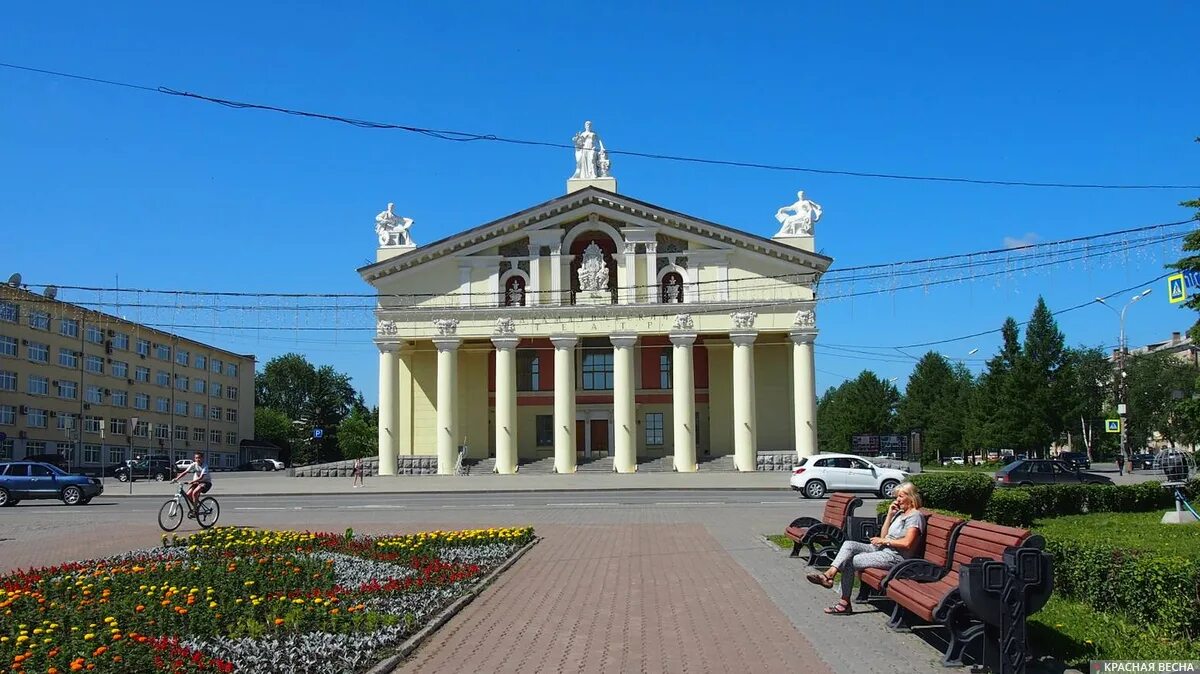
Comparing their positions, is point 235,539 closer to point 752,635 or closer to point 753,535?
point 753,535

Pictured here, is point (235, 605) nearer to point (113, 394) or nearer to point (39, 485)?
point (39, 485)

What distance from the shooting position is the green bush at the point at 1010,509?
17422mm

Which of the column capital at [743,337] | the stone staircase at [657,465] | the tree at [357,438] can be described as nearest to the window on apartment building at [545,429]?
the stone staircase at [657,465]

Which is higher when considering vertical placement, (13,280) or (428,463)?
(13,280)

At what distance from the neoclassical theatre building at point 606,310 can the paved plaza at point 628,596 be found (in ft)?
88.4

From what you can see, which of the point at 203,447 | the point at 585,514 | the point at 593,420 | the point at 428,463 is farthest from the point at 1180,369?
the point at 203,447

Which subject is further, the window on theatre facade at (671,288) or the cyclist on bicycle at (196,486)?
the window on theatre facade at (671,288)

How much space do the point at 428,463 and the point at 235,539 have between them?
38650mm

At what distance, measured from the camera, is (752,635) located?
9.04m

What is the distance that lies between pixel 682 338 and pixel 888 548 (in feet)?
141

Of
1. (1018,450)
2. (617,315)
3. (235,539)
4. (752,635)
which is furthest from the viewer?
(1018,450)

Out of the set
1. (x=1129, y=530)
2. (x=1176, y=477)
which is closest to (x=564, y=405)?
(x=1176, y=477)

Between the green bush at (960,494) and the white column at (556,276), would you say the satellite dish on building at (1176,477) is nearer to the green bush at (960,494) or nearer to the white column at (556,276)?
the green bush at (960,494)

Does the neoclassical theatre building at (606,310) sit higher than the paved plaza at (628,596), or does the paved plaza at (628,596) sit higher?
the neoclassical theatre building at (606,310)
